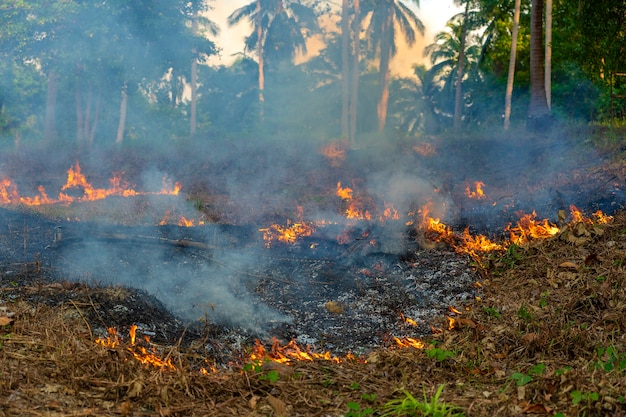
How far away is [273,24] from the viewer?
32.2 metres

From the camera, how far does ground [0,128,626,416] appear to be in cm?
312

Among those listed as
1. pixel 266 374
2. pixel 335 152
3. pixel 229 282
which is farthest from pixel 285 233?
pixel 335 152

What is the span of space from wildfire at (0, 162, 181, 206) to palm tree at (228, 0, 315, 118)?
16688 mm

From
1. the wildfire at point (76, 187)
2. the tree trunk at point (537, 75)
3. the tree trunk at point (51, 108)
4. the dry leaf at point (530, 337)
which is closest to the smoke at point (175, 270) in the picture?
the dry leaf at point (530, 337)

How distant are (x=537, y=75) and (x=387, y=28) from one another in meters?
15.0

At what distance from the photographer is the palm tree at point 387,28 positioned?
29.2m

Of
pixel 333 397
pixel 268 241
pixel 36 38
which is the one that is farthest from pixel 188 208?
pixel 333 397

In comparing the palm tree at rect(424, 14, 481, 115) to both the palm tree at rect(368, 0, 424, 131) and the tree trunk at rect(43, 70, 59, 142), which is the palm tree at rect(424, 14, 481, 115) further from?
the tree trunk at rect(43, 70, 59, 142)

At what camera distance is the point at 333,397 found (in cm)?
339

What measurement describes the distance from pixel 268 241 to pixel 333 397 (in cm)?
573

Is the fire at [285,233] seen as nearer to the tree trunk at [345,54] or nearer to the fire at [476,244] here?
the fire at [476,244]

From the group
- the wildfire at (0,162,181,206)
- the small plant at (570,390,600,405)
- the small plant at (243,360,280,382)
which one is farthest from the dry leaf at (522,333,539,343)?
the wildfire at (0,162,181,206)

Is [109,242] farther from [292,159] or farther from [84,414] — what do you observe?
[292,159]

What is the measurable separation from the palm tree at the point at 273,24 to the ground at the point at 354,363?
27.6 meters
